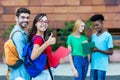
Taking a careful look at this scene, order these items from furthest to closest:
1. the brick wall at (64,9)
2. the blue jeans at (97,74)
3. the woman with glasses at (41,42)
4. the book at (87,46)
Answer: the brick wall at (64,9)
the blue jeans at (97,74)
the book at (87,46)
the woman with glasses at (41,42)

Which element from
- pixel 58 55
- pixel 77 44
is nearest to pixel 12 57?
pixel 58 55

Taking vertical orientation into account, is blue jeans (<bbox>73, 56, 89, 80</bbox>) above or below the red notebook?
below

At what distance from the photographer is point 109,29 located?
15305 mm

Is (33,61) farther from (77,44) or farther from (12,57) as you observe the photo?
(77,44)

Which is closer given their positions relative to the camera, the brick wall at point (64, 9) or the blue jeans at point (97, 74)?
the blue jeans at point (97, 74)

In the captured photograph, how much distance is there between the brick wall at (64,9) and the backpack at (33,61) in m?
10.3

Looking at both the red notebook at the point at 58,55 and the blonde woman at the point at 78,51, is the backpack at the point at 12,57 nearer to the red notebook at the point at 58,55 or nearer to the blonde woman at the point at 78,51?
the red notebook at the point at 58,55

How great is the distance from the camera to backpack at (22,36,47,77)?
188 inches

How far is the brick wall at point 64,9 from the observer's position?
49.2 feet

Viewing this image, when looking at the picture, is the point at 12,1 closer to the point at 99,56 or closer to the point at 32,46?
the point at 99,56

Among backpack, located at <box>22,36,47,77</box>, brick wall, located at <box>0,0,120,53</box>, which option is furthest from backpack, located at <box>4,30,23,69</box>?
brick wall, located at <box>0,0,120,53</box>

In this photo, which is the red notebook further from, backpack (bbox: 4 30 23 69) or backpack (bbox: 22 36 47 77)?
backpack (bbox: 4 30 23 69)

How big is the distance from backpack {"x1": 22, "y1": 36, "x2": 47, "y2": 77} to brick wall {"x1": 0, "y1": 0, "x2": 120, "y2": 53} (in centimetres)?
1031

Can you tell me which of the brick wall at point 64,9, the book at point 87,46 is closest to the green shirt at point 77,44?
the book at point 87,46
